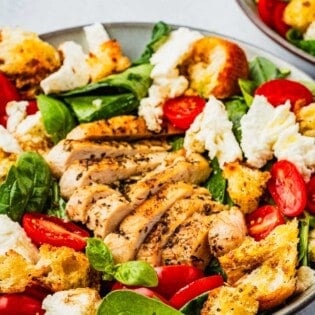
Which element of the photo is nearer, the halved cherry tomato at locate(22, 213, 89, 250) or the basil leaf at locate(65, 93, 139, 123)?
the halved cherry tomato at locate(22, 213, 89, 250)

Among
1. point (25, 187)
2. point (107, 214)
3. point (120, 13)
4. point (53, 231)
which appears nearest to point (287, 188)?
point (107, 214)

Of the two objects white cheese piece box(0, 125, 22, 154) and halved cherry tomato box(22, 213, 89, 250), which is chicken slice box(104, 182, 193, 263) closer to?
halved cherry tomato box(22, 213, 89, 250)

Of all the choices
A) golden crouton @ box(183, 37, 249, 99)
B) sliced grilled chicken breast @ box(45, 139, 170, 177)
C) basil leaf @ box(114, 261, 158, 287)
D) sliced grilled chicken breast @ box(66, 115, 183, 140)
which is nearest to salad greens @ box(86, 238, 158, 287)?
basil leaf @ box(114, 261, 158, 287)

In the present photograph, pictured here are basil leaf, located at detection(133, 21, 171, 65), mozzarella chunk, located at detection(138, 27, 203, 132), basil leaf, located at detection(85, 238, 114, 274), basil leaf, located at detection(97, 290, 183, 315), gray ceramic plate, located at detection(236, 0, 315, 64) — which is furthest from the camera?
basil leaf, located at detection(133, 21, 171, 65)

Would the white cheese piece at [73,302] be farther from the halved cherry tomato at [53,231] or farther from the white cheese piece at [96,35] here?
the white cheese piece at [96,35]

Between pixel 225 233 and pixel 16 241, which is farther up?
pixel 225 233

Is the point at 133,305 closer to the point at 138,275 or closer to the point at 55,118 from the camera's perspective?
the point at 138,275

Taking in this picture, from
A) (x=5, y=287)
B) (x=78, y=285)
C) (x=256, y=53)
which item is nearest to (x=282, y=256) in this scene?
(x=78, y=285)

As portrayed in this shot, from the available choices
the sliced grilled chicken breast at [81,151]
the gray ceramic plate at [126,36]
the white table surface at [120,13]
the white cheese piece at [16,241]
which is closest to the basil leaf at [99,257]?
the white cheese piece at [16,241]

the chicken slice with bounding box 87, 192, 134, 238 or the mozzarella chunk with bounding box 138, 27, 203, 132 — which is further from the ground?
the mozzarella chunk with bounding box 138, 27, 203, 132
